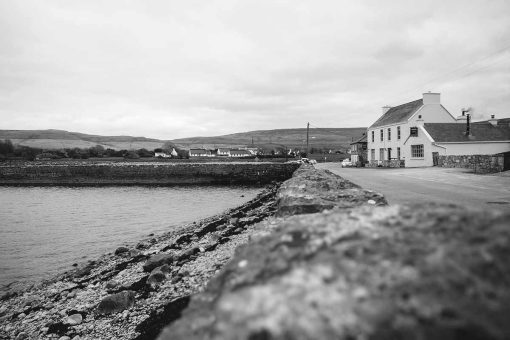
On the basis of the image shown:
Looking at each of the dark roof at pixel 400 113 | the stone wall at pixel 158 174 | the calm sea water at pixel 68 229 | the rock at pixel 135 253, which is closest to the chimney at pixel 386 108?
the dark roof at pixel 400 113

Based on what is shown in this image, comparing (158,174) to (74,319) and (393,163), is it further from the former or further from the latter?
(74,319)

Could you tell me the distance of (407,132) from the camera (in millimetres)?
39719

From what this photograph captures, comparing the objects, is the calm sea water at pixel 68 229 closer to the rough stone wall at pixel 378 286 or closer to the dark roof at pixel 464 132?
the rough stone wall at pixel 378 286

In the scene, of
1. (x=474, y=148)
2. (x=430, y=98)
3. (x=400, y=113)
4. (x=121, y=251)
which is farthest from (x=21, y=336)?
(x=400, y=113)

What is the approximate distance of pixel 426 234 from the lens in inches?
63.4

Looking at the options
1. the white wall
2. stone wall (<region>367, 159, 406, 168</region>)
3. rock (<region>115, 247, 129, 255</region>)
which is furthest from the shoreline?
stone wall (<region>367, 159, 406, 168</region>)

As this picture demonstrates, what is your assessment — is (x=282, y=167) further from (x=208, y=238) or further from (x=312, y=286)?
(x=312, y=286)

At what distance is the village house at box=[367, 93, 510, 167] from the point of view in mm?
34844

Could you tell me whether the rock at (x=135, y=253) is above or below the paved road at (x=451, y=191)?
below

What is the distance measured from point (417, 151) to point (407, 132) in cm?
382

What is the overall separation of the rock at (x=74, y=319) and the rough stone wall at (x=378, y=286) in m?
4.81

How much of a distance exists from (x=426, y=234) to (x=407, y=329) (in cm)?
60

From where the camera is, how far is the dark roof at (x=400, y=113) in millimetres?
40878

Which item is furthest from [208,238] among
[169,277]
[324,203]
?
[324,203]
